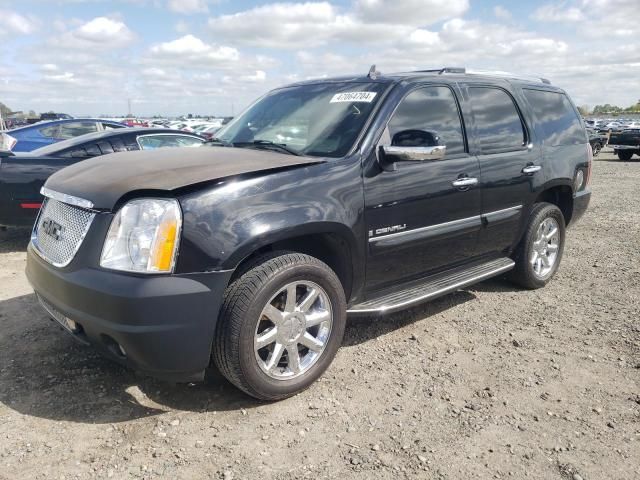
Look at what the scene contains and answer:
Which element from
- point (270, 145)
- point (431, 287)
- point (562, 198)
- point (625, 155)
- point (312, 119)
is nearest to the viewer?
point (270, 145)

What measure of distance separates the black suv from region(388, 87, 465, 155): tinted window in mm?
12

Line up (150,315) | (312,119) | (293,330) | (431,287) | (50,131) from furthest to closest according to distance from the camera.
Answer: (50,131) → (431,287) → (312,119) → (293,330) → (150,315)

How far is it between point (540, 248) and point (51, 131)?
29.6 ft

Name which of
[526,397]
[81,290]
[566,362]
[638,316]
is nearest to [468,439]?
[526,397]

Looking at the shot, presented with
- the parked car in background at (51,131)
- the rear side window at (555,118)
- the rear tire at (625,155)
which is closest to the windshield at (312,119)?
the rear side window at (555,118)

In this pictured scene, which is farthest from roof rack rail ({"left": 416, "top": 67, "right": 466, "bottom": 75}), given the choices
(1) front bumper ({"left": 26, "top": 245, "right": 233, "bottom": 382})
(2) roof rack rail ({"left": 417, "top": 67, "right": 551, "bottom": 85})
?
(1) front bumper ({"left": 26, "top": 245, "right": 233, "bottom": 382})

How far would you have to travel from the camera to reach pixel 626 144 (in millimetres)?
20172

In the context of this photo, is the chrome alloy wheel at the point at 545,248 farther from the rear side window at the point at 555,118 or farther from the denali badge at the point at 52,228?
the denali badge at the point at 52,228

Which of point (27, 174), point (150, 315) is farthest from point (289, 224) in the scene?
point (27, 174)

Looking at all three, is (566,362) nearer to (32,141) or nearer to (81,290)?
(81,290)

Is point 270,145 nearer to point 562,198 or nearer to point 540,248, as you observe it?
point 540,248

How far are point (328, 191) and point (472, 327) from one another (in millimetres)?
1878

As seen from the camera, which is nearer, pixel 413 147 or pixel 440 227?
pixel 413 147

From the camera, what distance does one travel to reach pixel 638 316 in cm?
427
